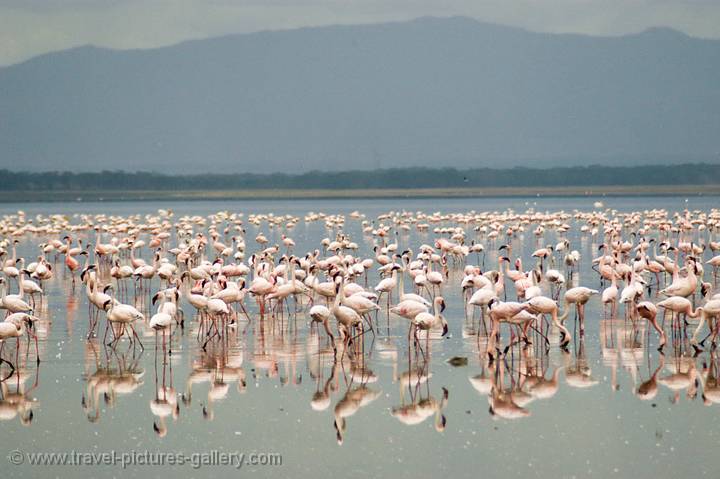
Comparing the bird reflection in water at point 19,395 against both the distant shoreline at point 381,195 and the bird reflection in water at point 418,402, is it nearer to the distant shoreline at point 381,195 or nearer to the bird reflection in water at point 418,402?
the bird reflection in water at point 418,402

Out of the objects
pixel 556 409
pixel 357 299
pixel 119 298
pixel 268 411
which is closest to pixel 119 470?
pixel 268 411

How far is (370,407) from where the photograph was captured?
38.4ft

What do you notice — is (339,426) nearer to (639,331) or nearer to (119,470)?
(119,470)

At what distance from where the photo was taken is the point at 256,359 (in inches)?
562

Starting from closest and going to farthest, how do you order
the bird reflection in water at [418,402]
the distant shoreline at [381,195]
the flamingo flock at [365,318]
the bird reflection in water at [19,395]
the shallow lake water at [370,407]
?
the shallow lake water at [370,407]
the bird reflection in water at [418,402]
the bird reflection in water at [19,395]
the flamingo flock at [365,318]
the distant shoreline at [381,195]

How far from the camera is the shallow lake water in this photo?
9.88m

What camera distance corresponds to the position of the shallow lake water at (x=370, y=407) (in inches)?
389

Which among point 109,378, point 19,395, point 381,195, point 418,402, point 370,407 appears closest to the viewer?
point 370,407

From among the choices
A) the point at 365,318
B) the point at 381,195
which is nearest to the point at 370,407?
the point at 365,318

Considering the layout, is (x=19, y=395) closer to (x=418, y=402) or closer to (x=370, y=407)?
(x=370, y=407)

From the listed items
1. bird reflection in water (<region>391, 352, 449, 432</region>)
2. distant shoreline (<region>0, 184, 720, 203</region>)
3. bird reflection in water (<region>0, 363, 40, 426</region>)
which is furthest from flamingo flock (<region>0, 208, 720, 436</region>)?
distant shoreline (<region>0, 184, 720, 203</region>)

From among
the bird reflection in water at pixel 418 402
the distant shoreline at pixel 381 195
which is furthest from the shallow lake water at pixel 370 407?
the distant shoreline at pixel 381 195

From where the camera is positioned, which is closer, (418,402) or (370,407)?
(370,407)

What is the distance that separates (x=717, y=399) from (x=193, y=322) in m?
8.39
